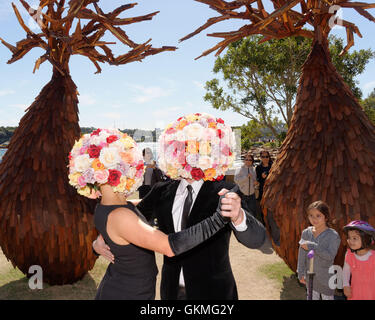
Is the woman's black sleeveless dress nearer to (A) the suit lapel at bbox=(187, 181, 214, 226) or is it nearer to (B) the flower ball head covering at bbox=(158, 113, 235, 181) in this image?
(A) the suit lapel at bbox=(187, 181, 214, 226)

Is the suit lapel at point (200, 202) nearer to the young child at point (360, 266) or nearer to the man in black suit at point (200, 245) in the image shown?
the man in black suit at point (200, 245)

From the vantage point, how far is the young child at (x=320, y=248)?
3650mm

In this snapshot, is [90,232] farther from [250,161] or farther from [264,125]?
[264,125]

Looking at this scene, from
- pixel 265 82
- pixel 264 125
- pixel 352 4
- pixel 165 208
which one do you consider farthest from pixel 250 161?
pixel 264 125

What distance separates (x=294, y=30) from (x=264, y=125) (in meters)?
18.0

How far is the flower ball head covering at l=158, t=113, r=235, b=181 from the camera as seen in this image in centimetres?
211

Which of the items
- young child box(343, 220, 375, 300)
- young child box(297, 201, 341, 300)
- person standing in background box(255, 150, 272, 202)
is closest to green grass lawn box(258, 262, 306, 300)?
young child box(297, 201, 341, 300)

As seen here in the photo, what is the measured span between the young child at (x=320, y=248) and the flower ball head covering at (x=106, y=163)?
2389 mm

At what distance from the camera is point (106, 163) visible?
221 centimetres

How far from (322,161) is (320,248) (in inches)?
51.1

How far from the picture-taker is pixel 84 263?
5.14m

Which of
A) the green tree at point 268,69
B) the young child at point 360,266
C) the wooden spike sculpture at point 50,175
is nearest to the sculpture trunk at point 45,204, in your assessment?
the wooden spike sculpture at point 50,175

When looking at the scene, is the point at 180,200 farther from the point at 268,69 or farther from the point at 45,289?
the point at 268,69

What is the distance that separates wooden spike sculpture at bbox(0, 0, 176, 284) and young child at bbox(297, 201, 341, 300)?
9.87 ft
